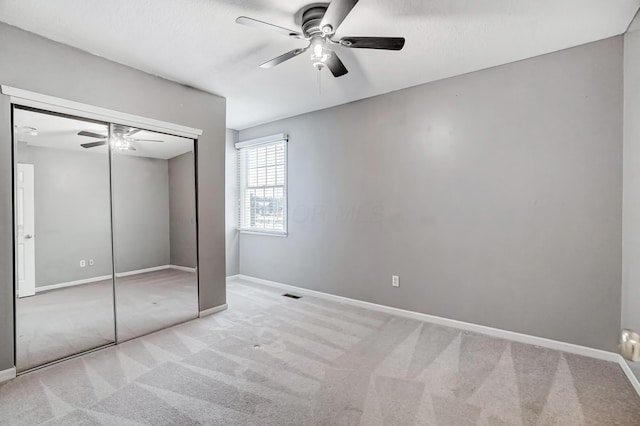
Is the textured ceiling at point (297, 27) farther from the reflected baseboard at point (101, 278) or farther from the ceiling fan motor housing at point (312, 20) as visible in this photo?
the reflected baseboard at point (101, 278)

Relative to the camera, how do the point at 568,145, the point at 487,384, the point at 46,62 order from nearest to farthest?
the point at 487,384 → the point at 46,62 → the point at 568,145

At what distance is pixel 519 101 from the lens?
284 centimetres

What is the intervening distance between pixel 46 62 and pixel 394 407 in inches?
A: 144

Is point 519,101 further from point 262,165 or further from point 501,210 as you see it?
point 262,165

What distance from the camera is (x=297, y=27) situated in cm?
234

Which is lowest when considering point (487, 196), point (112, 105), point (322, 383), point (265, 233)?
point (322, 383)

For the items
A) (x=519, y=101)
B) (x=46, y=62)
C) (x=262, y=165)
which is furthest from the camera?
(x=262, y=165)

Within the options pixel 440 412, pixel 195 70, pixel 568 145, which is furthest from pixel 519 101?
pixel 195 70

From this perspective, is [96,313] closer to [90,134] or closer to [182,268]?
[182,268]

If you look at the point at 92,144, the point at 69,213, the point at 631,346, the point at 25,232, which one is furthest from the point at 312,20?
the point at 25,232

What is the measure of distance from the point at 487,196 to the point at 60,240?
3980 millimetres

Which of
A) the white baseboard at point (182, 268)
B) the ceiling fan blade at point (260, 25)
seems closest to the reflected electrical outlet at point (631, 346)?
the ceiling fan blade at point (260, 25)

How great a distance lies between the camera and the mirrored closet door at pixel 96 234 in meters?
2.41

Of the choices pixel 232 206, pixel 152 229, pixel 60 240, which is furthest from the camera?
pixel 232 206
